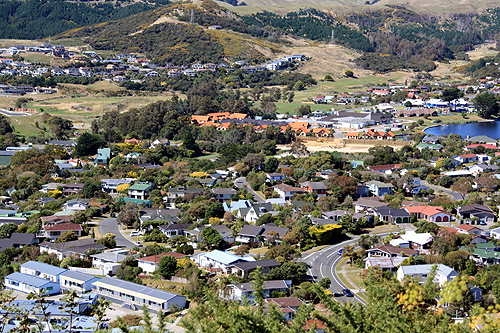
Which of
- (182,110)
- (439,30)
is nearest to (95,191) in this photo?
(182,110)

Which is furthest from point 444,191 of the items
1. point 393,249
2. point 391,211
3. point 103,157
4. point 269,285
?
point 103,157

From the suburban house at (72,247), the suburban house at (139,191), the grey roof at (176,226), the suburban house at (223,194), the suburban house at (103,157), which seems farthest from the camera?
the suburban house at (103,157)

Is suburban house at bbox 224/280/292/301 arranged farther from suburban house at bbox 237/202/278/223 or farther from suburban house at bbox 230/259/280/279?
suburban house at bbox 237/202/278/223

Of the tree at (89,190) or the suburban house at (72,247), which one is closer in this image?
the suburban house at (72,247)

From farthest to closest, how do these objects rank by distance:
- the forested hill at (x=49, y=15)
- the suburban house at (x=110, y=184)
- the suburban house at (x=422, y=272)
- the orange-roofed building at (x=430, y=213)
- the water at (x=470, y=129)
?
the forested hill at (x=49, y=15), the water at (x=470, y=129), the suburban house at (x=110, y=184), the orange-roofed building at (x=430, y=213), the suburban house at (x=422, y=272)

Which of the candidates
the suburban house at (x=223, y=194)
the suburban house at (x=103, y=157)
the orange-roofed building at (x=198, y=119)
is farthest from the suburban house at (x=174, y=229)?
the orange-roofed building at (x=198, y=119)

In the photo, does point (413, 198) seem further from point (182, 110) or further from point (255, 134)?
point (182, 110)

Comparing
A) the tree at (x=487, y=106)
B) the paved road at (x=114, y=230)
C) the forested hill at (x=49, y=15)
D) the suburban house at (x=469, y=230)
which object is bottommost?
the paved road at (x=114, y=230)

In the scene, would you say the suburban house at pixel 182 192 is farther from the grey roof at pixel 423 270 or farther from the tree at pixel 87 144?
the grey roof at pixel 423 270

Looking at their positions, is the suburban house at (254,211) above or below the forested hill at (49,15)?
below

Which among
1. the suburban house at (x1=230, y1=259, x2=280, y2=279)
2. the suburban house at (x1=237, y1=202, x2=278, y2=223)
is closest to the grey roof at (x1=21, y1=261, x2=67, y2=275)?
the suburban house at (x1=230, y1=259, x2=280, y2=279)
